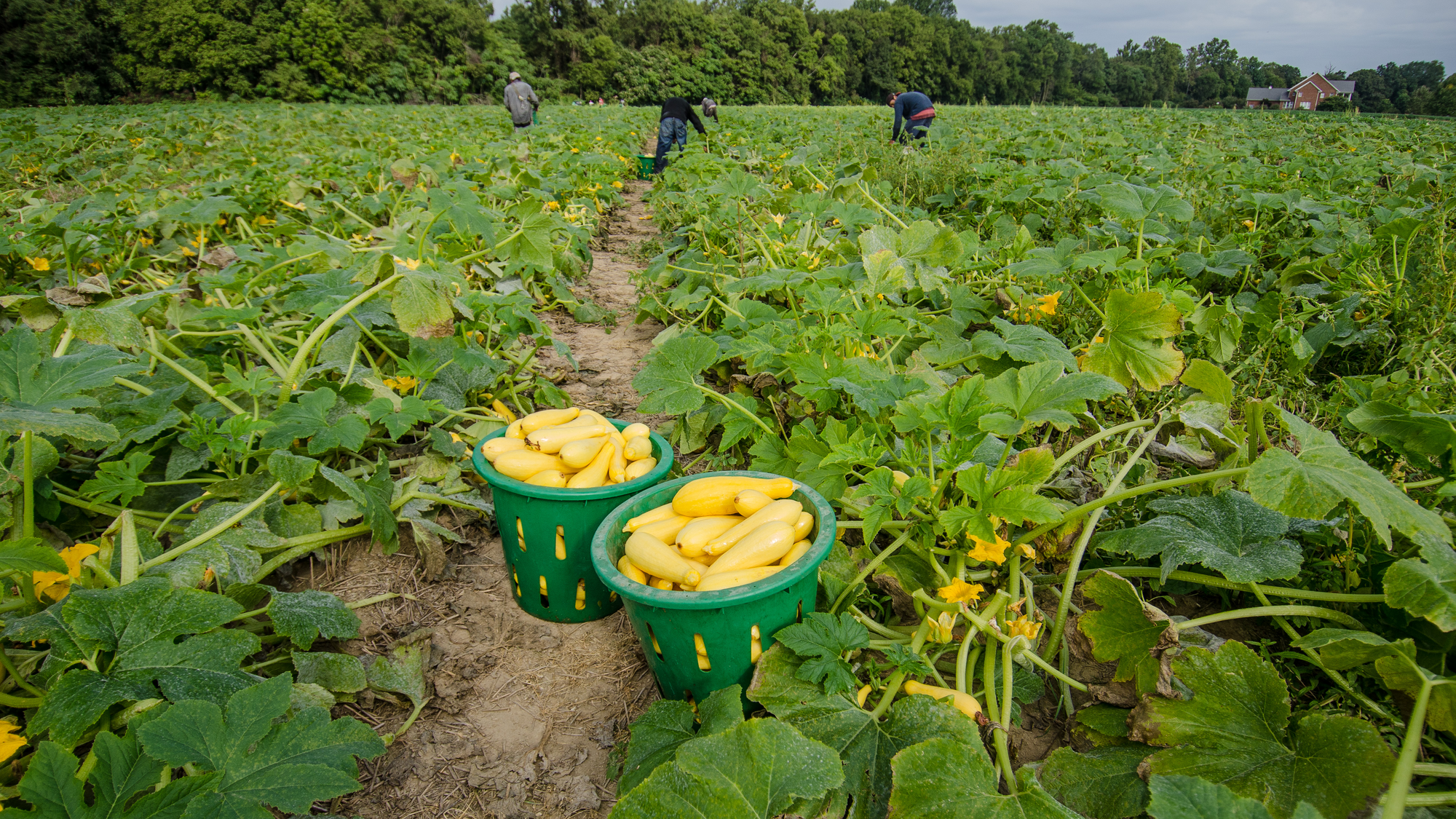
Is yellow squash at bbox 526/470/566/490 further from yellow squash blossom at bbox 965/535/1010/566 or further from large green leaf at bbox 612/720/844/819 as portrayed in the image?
yellow squash blossom at bbox 965/535/1010/566

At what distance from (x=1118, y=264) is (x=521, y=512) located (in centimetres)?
252

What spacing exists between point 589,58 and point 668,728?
60638 mm

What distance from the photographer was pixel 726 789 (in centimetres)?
109

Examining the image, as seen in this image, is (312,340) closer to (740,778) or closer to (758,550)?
(758,550)

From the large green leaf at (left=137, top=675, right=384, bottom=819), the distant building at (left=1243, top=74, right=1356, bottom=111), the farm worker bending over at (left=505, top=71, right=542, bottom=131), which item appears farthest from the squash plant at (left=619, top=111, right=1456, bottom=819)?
the distant building at (left=1243, top=74, right=1356, bottom=111)

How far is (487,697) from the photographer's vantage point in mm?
1827

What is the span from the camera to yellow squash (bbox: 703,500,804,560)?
1.60 metres

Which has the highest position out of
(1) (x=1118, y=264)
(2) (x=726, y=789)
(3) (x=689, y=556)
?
(1) (x=1118, y=264)

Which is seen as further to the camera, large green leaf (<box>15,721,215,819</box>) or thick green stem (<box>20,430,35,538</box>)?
thick green stem (<box>20,430,35,538</box>)

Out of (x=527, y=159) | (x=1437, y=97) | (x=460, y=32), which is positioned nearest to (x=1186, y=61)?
(x=1437, y=97)

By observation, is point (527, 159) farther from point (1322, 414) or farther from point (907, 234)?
point (1322, 414)

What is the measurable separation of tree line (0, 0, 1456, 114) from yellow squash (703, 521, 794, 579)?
27215mm

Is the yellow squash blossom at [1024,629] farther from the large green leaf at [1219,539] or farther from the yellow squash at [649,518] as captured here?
the yellow squash at [649,518]

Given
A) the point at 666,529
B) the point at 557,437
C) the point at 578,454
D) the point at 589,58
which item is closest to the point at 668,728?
the point at 666,529
